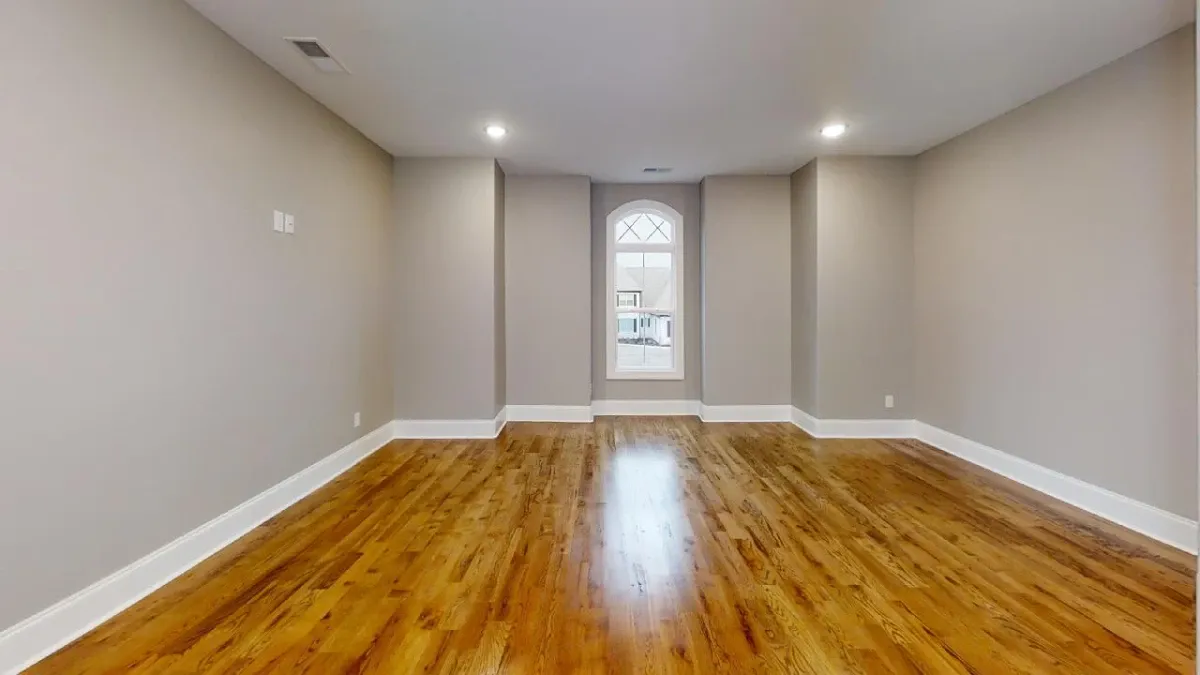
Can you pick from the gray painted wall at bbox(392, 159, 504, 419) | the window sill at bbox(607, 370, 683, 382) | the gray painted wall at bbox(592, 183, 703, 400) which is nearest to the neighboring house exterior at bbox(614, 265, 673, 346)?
the gray painted wall at bbox(592, 183, 703, 400)

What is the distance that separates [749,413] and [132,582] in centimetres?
504

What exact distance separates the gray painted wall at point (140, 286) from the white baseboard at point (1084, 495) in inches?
185

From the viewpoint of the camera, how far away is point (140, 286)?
2320 millimetres

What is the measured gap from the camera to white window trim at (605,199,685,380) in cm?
635

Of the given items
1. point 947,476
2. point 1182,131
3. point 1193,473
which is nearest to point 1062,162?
point 1182,131

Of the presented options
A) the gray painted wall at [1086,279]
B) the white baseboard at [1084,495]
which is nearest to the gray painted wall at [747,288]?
the gray painted wall at [1086,279]

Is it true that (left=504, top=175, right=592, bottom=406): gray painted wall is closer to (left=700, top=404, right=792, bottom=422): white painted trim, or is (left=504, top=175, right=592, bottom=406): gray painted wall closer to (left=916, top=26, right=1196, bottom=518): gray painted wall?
(left=700, top=404, right=792, bottom=422): white painted trim

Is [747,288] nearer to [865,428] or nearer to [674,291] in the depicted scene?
[674,291]

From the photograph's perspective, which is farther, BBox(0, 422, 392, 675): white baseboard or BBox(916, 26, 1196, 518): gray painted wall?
BBox(916, 26, 1196, 518): gray painted wall

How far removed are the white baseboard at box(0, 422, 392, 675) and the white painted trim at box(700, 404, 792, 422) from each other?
3.82m

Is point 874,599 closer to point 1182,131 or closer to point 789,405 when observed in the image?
point 1182,131

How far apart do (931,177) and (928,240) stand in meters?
0.54

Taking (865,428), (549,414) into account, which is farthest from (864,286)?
(549,414)

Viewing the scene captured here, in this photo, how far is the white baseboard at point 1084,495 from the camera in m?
2.83
